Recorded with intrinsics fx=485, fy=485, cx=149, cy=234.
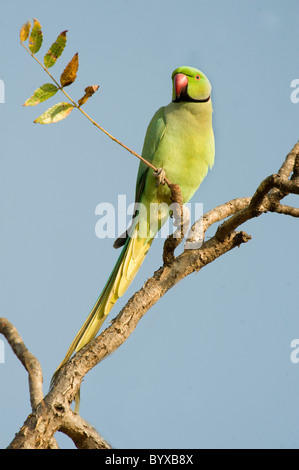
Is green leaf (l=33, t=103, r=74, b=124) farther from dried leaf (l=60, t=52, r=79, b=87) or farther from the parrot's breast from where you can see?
the parrot's breast

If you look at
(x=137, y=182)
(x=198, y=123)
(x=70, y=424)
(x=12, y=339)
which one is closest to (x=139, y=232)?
(x=137, y=182)

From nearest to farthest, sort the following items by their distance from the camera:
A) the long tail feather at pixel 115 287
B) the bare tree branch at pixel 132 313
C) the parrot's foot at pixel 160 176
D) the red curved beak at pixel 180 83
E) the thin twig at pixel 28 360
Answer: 1. the bare tree branch at pixel 132 313
2. the thin twig at pixel 28 360
3. the long tail feather at pixel 115 287
4. the parrot's foot at pixel 160 176
5. the red curved beak at pixel 180 83

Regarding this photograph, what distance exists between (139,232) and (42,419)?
1.56m

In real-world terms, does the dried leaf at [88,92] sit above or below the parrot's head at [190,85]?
below

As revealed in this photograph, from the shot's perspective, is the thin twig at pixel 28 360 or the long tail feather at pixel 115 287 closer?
the thin twig at pixel 28 360

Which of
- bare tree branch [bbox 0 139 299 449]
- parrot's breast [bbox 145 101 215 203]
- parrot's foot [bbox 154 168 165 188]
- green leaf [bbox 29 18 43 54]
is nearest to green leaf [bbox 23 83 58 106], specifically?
green leaf [bbox 29 18 43 54]

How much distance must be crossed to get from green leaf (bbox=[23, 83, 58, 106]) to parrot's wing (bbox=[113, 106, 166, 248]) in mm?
1534

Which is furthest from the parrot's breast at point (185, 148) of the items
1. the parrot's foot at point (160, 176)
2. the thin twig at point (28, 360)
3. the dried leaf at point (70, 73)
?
the dried leaf at point (70, 73)

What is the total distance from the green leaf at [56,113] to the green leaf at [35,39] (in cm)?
25

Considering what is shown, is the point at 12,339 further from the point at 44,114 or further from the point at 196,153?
the point at 196,153

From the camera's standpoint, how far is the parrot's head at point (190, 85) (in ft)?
11.8

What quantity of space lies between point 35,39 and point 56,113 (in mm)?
314

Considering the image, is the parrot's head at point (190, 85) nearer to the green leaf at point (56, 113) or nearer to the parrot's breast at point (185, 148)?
the parrot's breast at point (185, 148)

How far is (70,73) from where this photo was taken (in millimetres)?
1964
